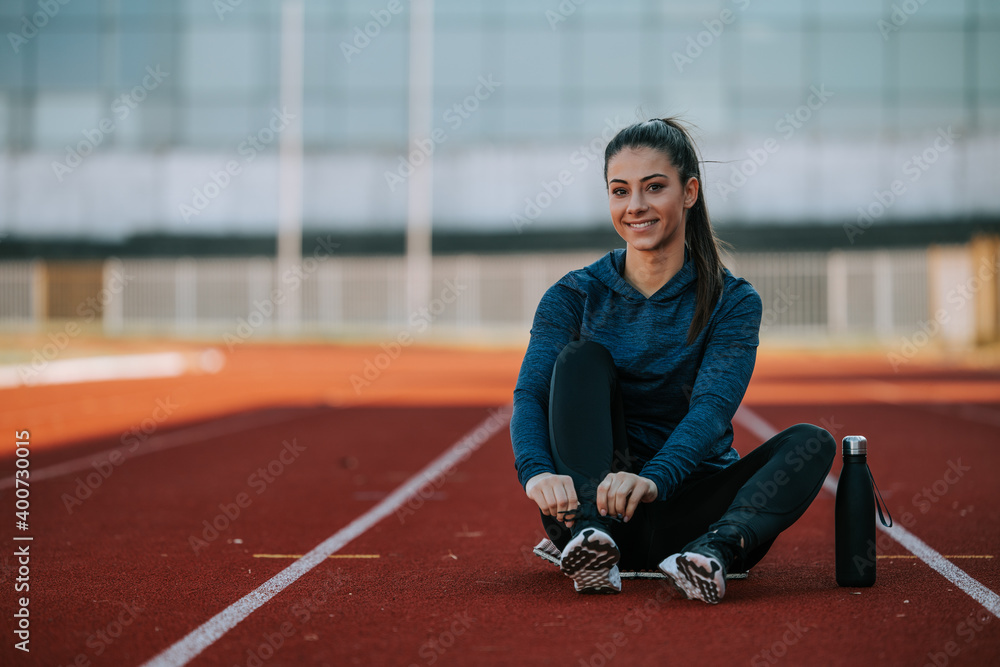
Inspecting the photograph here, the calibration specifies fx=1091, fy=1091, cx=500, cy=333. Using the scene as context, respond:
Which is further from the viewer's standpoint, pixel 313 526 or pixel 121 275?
pixel 121 275

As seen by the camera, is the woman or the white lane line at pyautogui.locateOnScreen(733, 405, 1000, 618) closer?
the woman

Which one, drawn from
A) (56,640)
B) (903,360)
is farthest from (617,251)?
(903,360)

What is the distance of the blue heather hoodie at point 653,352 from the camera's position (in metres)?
3.86

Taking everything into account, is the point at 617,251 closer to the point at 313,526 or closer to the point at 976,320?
the point at 313,526

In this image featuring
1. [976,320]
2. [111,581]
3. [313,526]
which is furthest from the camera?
[976,320]

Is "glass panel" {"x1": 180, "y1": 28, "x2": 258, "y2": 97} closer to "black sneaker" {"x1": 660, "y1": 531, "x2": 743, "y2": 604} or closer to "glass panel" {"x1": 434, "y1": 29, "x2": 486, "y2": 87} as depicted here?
"glass panel" {"x1": 434, "y1": 29, "x2": 486, "y2": 87}

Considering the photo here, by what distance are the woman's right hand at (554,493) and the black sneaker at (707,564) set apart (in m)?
0.42

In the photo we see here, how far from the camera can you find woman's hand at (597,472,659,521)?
137 inches

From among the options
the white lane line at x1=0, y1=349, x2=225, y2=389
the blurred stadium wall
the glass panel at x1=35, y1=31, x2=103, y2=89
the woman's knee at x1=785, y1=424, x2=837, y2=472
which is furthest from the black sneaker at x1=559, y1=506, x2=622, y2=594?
the glass panel at x1=35, y1=31, x2=103, y2=89

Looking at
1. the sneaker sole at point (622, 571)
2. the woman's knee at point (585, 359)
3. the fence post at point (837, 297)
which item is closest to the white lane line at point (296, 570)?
the sneaker sole at point (622, 571)

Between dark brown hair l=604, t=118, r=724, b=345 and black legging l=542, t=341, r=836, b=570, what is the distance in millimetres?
432

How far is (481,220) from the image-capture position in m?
36.8

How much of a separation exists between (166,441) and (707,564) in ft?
27.6

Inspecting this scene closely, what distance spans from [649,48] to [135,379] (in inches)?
865
